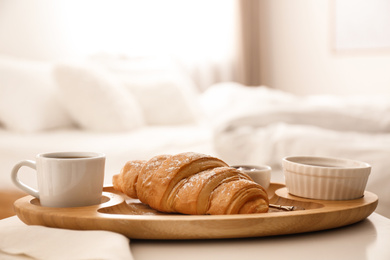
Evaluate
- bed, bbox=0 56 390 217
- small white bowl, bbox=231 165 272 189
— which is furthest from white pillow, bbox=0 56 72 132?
small white bowl, bbox=231 165 272 189

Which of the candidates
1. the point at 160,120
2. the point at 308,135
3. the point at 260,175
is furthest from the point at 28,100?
the point at 260,175

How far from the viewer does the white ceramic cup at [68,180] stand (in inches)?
32.2

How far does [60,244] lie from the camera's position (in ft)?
2.36

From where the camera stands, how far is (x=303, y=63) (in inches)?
207

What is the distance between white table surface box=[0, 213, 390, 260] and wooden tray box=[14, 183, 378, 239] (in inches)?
0.6

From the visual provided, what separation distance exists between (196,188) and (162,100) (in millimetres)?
2264

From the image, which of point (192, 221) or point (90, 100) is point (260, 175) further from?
point (90, 100)

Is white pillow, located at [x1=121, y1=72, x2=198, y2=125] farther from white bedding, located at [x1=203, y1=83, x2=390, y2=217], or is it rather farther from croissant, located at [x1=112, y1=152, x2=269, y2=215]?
croissant, located at [x1=112, y1=152, x2=269, y2=215]

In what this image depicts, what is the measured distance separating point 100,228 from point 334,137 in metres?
1.23

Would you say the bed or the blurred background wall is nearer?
the bed

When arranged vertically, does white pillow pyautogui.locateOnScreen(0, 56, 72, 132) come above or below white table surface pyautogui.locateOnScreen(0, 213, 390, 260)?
above

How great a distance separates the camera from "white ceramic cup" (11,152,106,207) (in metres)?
Answer: 0.82

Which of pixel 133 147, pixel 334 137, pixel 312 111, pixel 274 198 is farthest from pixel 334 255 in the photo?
pixel 133 147

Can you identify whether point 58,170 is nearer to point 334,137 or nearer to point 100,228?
point 100,228
